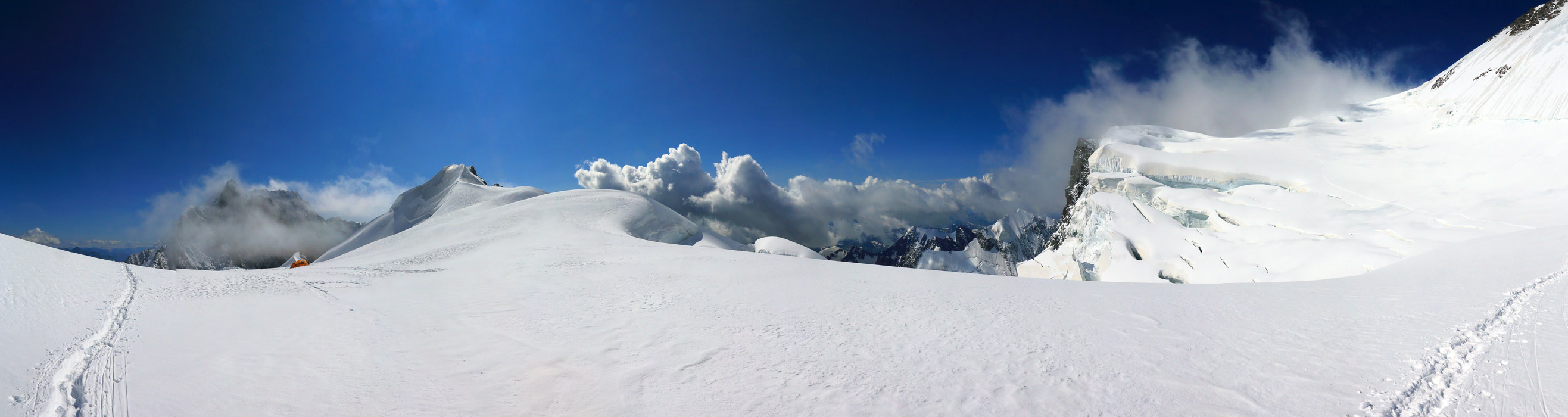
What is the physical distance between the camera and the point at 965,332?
7.43 m

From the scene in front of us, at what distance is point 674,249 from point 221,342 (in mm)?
12163

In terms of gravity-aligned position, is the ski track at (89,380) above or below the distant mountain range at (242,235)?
below

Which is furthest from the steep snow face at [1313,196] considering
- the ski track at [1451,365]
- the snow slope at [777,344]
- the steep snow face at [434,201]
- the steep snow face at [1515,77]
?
the steep snow face at [434,201]

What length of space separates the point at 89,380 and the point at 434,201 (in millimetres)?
52545

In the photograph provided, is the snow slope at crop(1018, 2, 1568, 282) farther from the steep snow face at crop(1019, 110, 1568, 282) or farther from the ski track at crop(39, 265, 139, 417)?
the ski track at crop(39, 265, 139, 417)

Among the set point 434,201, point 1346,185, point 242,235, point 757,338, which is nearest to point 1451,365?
point 757,338

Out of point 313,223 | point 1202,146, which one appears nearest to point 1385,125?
point 1202,146

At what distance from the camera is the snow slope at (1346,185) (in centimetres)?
2152

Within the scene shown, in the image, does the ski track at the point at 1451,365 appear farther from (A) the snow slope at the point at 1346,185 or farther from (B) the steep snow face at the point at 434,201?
(B) the steep snow face at the point at 434,201

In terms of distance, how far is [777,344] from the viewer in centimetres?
707

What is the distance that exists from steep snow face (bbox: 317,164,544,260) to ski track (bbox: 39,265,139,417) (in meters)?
39.5

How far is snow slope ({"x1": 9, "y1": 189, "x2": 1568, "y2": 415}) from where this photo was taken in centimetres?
512

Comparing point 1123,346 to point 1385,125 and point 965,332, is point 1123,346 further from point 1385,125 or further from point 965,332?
point 1385,125

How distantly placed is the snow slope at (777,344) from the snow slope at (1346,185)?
12045mm
